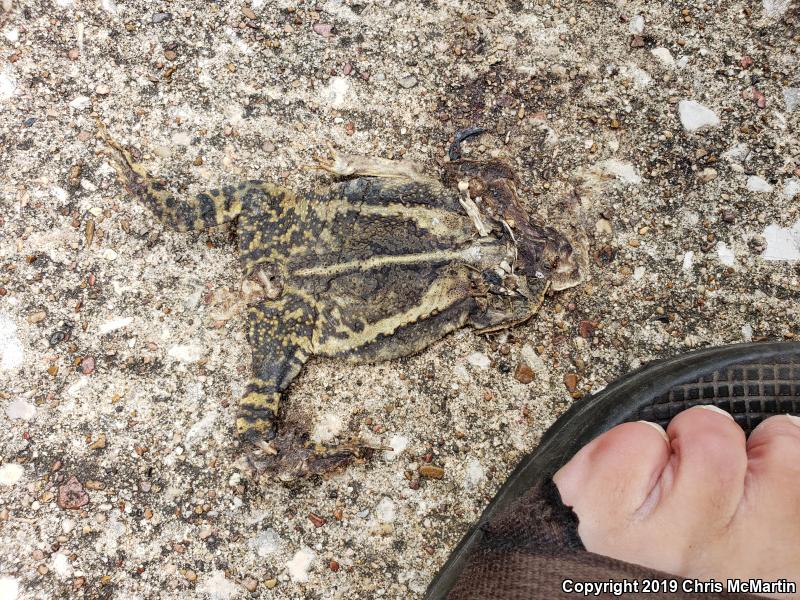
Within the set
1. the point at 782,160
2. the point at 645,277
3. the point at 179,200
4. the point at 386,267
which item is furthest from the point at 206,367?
the point at 782,160

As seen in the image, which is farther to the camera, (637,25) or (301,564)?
(637,25)

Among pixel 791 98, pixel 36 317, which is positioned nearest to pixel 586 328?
pixel 791 98

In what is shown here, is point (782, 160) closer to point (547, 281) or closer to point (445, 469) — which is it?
point (547, 281)

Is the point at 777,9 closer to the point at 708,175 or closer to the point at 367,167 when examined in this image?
the point at 708,175

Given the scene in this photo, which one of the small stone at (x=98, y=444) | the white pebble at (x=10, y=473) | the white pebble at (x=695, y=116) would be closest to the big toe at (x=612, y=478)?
the white pebble at (x=695, y=116)

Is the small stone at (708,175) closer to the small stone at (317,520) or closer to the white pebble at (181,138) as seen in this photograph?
the small stone at (317,520)

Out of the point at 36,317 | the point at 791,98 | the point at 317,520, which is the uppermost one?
the point at 791,98
